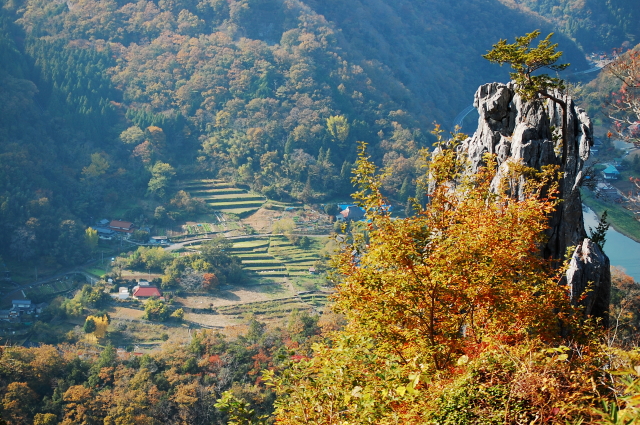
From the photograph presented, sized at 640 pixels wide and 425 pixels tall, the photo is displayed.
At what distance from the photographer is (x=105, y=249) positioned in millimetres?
35062

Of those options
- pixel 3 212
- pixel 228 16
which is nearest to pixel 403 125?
pixel 228 16

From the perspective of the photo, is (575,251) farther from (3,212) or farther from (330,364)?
(3,212)

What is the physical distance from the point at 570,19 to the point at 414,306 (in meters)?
72.8

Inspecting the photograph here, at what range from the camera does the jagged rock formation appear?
826 cm

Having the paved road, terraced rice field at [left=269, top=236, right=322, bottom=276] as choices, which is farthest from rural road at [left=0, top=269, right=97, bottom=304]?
the paved road

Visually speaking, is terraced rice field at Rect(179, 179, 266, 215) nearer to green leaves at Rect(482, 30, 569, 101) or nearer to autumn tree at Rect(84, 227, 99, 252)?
autumn tree at Rect(84, 227, 99, 252)

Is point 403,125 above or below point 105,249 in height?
above

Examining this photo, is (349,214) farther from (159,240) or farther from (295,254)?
(159,240)

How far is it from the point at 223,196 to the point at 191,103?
10841mm

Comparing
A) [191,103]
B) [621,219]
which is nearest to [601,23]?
[191,103]

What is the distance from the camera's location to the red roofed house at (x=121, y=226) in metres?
36.9

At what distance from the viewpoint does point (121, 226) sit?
3709 centimetres

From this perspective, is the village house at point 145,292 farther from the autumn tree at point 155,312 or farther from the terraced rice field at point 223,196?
the terraced rice field at point 223,196

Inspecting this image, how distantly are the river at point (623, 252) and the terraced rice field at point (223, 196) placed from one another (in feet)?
73.0
